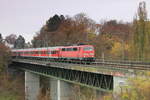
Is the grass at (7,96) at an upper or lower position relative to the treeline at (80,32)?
lower

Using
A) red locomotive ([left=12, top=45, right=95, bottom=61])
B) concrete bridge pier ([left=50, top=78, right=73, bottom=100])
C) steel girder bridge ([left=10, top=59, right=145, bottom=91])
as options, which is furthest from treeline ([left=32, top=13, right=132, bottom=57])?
steel girder bridge ([left=10, top=59, right=145, bottom=91])

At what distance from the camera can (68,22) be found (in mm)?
78688

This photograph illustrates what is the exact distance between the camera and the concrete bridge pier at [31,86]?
4542cm

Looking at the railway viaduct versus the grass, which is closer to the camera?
the railway viaduct

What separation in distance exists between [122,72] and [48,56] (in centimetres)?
2948

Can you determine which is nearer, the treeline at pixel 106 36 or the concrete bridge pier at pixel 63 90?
the treeline at pixel 106 36

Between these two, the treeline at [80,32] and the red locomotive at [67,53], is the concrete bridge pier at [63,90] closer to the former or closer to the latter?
the red locomotive at [67,53]

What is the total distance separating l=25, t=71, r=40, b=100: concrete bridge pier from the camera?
4542 centimetres

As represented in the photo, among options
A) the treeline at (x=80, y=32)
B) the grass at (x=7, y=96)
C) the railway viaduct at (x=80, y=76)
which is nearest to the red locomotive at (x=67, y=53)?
the railway viaduct at (x=80, y=76)

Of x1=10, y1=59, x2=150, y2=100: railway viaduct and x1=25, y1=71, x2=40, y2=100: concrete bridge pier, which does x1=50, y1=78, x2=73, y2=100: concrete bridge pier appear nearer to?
x1=10, y1=59, x2=150, y2=100: railway viaduct

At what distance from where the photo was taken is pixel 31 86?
4797 centimetres

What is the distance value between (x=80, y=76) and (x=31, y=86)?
2442 cm

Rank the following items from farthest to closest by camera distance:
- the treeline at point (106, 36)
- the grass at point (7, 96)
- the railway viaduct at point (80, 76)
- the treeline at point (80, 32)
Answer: the treeline at point (80, 32) < the grass at point (7, 96) < the treeline at point (106, 36) < the railway viaduct at point (80, 76)

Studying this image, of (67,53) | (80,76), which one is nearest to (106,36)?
(67,53)
